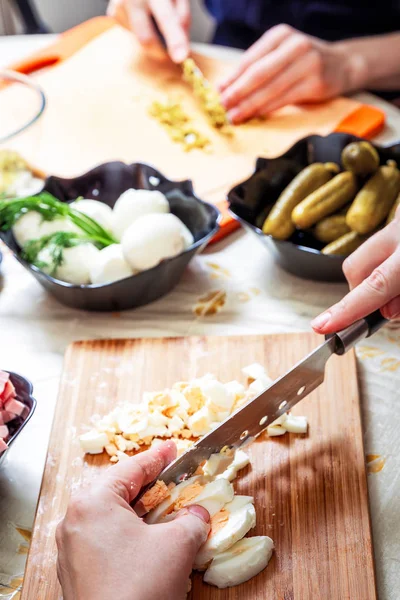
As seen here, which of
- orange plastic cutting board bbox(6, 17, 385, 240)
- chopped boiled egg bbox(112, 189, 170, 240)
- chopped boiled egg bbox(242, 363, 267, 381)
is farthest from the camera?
orange plastic cutting board bbox(6, 17, 385, 240)

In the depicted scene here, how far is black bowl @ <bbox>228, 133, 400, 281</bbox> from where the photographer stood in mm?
1590

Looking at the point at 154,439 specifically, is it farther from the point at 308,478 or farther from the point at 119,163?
the point at 119,163

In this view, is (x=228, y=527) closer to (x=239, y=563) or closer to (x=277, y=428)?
(x=239, y=563)

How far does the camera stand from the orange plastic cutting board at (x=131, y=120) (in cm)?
205

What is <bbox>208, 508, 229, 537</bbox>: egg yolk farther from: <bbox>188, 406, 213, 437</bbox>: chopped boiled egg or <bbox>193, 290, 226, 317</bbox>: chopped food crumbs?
<bbox>193, 290, 226, 317</bbox>: chopped food crumbs

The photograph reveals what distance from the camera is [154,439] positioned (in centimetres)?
128

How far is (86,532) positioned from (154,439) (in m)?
0.30

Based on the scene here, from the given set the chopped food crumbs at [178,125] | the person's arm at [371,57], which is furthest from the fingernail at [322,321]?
the person's arm at [371,57]

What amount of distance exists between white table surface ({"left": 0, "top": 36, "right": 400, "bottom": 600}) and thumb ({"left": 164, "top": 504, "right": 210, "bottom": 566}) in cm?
28

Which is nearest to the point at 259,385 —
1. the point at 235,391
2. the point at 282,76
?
the point at 235,391

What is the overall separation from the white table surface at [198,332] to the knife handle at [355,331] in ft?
0.63

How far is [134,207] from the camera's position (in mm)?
1633

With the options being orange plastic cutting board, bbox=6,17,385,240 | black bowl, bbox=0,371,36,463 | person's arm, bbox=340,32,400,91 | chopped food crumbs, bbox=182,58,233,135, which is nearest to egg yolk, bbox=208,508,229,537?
black bowl, bbox=0,371,36,463

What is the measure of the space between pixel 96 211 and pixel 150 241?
22 centimetres
